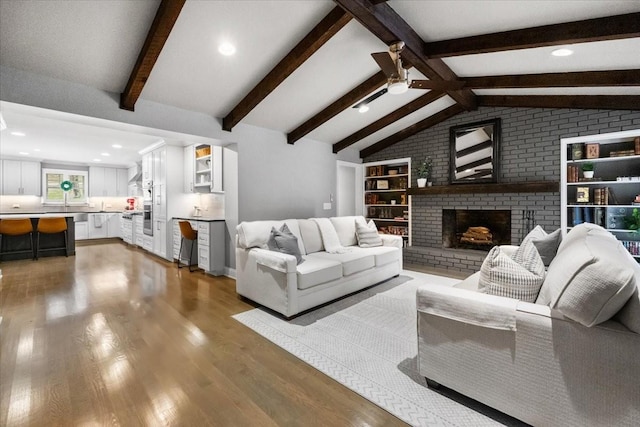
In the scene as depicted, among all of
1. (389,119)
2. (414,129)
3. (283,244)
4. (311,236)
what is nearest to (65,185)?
(311,236)

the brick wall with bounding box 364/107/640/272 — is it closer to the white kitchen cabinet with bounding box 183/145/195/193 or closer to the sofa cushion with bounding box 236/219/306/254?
the sofa cushion with bounding box 236/219/306/254

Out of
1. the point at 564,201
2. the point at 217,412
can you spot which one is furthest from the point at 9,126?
the point at 564,201

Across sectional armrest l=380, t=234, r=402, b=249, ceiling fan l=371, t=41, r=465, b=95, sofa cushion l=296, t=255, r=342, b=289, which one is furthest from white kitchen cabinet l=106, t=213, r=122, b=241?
ceiling fan l=371, t=41, r=465, b=95

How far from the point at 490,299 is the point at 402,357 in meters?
0.96

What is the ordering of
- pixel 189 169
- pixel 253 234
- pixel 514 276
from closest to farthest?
pixel 514 276, pixel 253 234, pixel 189 169

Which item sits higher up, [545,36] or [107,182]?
[545,36]

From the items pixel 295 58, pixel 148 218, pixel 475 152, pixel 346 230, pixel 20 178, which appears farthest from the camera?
pixel 20 178

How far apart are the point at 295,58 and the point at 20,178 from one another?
9.35m

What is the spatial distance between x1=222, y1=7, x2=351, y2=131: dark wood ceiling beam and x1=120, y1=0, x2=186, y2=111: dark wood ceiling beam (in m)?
1.16

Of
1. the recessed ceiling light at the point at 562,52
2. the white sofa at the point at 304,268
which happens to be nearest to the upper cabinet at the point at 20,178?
the white sofa at the point at 304,268

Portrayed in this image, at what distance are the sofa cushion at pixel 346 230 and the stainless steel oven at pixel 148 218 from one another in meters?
4.54

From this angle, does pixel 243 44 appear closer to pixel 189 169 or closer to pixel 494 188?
pixel 189 169

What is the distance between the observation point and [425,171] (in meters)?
5.74

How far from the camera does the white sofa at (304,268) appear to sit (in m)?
3.12
